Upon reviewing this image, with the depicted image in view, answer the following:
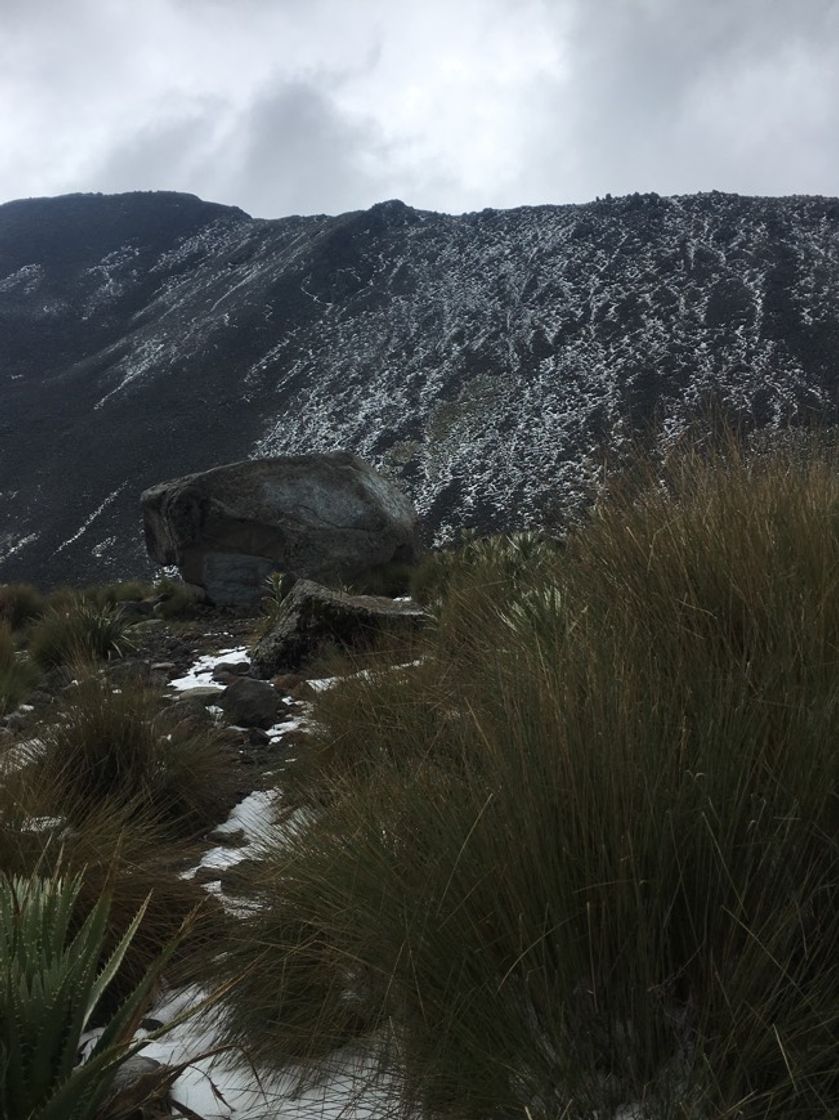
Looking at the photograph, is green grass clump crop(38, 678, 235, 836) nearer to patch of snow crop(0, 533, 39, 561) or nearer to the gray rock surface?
the gray rock surface

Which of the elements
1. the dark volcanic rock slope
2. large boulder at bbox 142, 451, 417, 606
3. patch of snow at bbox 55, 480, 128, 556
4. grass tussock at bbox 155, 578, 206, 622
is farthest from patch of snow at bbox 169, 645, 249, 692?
patch of snow at bbox 55, 480, 128, 556

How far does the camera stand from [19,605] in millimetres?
14039

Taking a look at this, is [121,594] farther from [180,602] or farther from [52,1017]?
[52,1017]

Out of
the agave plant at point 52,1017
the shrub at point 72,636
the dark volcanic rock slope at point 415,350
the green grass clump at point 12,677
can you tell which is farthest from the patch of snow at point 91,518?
the agave plant at point 52,1017

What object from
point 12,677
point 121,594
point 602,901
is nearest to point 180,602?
point 121,594

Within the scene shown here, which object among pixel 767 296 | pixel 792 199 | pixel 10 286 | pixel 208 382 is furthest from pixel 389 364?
pixel 10 286

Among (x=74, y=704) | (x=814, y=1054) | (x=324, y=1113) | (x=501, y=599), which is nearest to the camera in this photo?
(x=814, y=1054)

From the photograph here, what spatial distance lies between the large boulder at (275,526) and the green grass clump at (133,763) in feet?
29.2

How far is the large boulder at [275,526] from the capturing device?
13.4 meters

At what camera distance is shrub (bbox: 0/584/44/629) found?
13.6m

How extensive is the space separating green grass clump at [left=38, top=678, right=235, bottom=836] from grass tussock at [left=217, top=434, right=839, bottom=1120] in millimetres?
1440

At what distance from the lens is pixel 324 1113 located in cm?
171

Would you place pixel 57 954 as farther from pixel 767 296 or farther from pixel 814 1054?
pixel 767 296

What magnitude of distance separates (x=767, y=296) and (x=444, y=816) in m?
45.8
